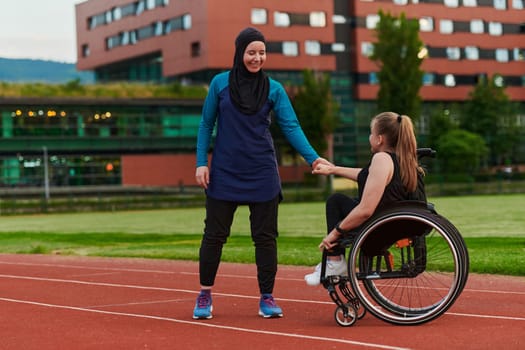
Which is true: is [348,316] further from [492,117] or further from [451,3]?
[451,3]

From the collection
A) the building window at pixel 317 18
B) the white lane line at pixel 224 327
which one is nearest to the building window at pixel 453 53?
the building window at pixel 317 18

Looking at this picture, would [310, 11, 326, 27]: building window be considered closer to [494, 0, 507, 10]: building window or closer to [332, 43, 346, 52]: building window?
[332, 43, 346, 52]: building window

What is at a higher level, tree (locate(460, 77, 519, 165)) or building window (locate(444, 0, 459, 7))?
building window (locate(444, 0, 459, 7))

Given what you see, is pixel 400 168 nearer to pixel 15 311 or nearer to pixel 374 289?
pixel 374 289

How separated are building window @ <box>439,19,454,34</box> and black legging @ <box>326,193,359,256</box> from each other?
89.6 meters

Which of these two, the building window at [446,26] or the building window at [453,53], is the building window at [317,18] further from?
the building window at [453,53]

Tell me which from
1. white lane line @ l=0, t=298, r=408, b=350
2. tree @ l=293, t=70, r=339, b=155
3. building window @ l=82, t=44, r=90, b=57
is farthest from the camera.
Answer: building window @ l=82, t=44, r=90, b=57

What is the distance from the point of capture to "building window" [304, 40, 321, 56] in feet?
286

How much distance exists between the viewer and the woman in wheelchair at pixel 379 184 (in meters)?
7.39

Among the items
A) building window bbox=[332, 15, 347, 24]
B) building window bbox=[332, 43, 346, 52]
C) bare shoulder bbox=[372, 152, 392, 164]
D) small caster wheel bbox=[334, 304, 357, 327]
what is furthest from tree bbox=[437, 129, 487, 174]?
small caster wheel bbox=[334, 304, 357, 327]

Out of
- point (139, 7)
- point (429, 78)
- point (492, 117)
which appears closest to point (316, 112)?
point (492, 117)

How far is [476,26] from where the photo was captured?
97438 mm

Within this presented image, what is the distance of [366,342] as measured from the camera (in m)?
6.56

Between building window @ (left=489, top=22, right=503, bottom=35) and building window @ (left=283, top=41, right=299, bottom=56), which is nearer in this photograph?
building window @ (left=283, top=41, right=299, bottom=56)
